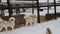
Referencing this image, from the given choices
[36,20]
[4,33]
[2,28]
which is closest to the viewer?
[4,33]

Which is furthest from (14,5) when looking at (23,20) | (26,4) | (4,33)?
(4,33)

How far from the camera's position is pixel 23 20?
5234 mm

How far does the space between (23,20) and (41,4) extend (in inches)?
64.2

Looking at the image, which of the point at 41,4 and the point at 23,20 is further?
the point at 41,4

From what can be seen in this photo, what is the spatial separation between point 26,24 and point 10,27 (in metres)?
0.77

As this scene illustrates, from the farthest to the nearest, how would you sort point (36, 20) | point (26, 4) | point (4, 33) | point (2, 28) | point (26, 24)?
point (26, 4)
point (36, 20)
point (26, 24)
point (2, 28)
point (4, 33)

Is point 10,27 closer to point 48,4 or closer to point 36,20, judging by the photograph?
point 36,20

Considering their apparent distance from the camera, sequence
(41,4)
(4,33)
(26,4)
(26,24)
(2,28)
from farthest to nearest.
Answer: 1. (41,4)
2. (26,4)
3. (26,24)
4. (2,28)
5. (4,33)

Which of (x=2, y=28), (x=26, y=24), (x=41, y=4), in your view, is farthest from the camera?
(x=41, y=4)

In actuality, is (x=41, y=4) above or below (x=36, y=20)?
above

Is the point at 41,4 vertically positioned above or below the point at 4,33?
above

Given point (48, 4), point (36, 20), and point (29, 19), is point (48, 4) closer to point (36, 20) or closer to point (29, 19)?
point (36, 20)

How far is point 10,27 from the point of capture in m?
4.39

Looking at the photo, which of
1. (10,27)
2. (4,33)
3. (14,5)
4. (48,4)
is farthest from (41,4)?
(4,33)
